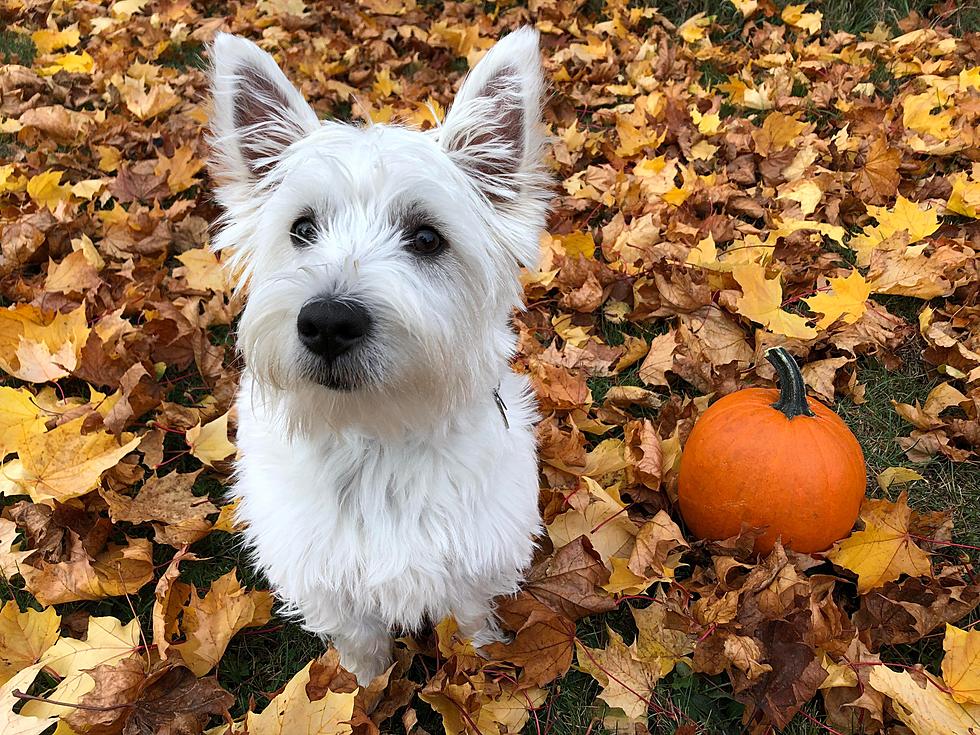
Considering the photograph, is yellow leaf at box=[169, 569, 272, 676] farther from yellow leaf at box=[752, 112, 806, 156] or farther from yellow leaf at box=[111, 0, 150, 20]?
yellow leaf at box=[111, 0, 150, 20]

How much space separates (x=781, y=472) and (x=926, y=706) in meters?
0.88

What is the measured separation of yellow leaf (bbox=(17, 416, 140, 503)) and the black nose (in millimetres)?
1438

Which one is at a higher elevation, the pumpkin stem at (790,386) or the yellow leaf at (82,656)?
the pumpkin stem at (790,386)

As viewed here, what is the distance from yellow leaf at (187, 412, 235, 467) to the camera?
3.19 metres

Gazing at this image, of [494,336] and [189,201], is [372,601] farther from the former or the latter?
[189,201]

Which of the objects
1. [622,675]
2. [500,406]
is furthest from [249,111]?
[622,675]

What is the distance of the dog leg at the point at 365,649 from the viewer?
254 cm

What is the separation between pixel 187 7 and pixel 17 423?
6.44 metres

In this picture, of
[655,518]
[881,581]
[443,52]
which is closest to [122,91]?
[443,52]

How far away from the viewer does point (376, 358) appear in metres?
1.88

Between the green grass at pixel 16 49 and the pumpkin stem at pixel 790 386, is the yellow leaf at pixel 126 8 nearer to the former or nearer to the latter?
the green grass at pixel 16 49

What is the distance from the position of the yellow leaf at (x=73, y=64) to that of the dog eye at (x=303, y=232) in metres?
6.00

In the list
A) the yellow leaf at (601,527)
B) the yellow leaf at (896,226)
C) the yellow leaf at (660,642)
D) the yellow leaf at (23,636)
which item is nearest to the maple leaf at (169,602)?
the yellow leaf at (23,636)

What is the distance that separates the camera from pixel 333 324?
1809 millimetres
